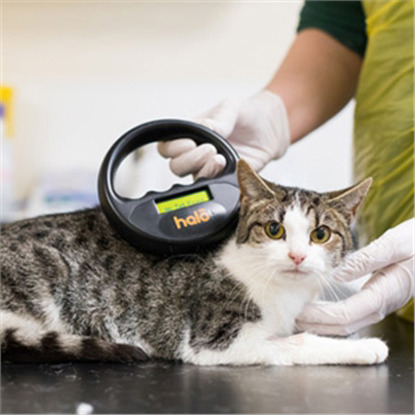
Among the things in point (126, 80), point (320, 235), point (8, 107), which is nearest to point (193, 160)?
point (320, 235)

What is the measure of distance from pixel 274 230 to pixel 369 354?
224 millimetres

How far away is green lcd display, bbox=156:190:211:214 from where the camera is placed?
0.95m

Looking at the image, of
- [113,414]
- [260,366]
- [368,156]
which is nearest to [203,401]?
[113,414]

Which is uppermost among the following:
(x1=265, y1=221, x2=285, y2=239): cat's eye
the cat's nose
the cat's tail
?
(x1=265, y1=221, x2=285, y2=239): cat's eye

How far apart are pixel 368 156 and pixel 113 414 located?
966 millimetres

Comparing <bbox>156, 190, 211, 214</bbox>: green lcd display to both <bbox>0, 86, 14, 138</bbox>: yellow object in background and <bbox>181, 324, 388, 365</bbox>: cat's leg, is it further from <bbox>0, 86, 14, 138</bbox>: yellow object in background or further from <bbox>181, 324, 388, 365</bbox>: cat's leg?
<bbox>0, 86, 14, 138</bbox>: yellow object in background

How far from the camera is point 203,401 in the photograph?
2.26 ft

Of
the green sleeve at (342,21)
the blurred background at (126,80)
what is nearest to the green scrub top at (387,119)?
the green sleeve at (342,21)

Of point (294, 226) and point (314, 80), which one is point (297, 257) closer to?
point (294, 226)

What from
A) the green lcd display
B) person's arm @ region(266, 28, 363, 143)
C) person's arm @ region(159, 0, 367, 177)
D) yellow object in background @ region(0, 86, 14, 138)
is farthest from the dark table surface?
yellow object in background @ region(0, 86, 14, 138)

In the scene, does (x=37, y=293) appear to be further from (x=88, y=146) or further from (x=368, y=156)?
(x=88, y=146)

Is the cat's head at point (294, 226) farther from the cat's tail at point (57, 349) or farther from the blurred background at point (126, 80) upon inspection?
the blurred background at point (126, 80)

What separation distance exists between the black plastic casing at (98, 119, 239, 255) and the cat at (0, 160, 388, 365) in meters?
0.03

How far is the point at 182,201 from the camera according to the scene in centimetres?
95
